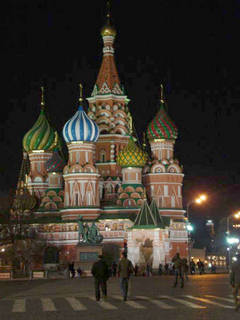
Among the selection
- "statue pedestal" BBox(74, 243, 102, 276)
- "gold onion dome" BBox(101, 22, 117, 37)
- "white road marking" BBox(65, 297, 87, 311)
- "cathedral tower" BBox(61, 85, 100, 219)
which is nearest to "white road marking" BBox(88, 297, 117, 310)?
"white road marking" BBox(65, 297, 87, 311)

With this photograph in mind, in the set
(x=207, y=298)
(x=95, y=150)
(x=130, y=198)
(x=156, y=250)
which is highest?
(x=95, y=150)

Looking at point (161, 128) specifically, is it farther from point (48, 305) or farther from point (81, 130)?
point (48, 305)

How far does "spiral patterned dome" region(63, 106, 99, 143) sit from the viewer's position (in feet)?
257

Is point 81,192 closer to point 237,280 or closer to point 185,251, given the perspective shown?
point 185,251

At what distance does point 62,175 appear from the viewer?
8338 centimetres

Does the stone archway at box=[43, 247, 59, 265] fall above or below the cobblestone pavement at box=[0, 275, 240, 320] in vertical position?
above

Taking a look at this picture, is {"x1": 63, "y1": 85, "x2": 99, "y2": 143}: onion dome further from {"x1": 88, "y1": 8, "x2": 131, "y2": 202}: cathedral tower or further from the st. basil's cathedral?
{"x1": 88, "y1": 8, "x2": 131, "y2": 202}: cathedral tower

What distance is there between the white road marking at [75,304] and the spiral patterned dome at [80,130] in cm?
5310

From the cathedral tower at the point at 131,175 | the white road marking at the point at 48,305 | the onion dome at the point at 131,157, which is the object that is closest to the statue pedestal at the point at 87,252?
the cathedral tower at the point at 131,175

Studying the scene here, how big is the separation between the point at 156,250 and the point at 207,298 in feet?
159

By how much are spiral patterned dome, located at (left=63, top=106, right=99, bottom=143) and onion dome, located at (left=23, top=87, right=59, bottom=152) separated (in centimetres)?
879

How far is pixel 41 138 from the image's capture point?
3447 inches

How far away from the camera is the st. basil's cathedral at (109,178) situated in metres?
77.2

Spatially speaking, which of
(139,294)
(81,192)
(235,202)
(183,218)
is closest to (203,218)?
(235,202)
